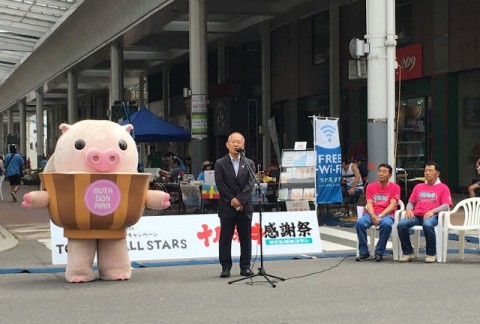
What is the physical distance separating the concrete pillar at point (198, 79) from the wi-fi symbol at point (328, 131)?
7285mm

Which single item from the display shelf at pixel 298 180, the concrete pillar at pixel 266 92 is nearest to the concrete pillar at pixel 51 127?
the concrete pillar at pixel 266 92

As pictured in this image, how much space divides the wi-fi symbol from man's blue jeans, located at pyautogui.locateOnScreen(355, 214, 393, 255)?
204 inches

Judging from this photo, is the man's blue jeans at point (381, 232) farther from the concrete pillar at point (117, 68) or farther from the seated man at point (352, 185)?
the concrete pillar at point (117, 68)

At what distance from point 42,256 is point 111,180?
3782 mm

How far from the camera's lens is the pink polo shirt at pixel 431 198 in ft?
36.9

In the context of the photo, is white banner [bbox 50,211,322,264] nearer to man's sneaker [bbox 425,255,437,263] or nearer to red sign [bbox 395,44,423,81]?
man's sneaker [bbox 425,255,437,263]

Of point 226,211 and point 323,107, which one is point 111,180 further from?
point 323,107

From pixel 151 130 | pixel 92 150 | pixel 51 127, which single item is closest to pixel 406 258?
pixel 92 150

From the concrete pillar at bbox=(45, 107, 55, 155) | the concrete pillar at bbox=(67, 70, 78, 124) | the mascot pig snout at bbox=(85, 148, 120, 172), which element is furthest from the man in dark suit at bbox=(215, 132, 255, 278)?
the concrete pillar at bbox=(45, 107, 55, 155)

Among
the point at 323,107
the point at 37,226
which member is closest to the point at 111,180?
the point at 37,226

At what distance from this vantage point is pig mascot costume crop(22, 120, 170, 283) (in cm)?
934

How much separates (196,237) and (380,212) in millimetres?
2767

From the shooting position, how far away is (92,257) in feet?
31.6

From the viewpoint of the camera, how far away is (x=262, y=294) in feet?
28.3
